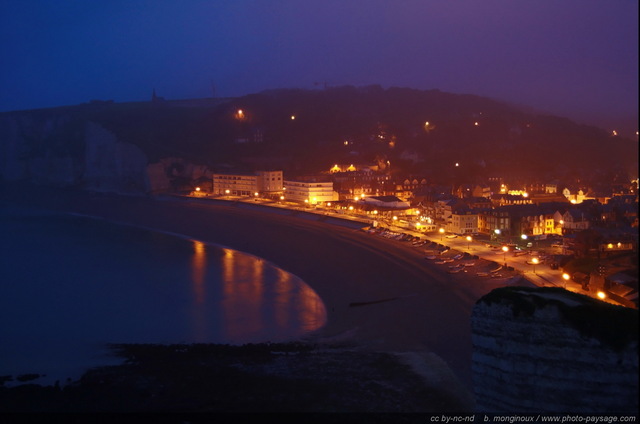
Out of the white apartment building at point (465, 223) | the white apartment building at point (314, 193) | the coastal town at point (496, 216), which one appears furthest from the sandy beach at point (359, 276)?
the white apartment building at point (314, 193)

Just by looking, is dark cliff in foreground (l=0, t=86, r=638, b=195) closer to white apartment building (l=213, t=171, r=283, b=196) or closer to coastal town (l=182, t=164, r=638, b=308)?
white apartment building (l=213, t=171, r=283, b=196)

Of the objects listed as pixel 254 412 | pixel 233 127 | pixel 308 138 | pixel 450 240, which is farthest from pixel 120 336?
pixel 233 127

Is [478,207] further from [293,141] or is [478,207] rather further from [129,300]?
[293,141]

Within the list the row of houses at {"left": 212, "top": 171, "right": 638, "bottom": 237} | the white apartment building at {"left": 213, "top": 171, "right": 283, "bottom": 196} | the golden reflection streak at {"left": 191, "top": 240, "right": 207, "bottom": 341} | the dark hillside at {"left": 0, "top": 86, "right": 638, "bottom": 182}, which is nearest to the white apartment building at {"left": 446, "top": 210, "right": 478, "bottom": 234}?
the row of houses at {"left": 212, "top": 171, "right": 638, "bottom": 237}

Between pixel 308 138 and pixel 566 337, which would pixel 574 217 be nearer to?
pixel 566 337

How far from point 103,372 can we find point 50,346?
1.25 meters

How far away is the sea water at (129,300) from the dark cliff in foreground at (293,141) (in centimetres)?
1173

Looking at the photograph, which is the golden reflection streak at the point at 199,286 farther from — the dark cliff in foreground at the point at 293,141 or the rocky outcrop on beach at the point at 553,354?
the dark cliff in foreground at the point at 293,141

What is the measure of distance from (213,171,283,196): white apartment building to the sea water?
819 cm

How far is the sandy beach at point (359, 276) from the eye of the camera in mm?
6086

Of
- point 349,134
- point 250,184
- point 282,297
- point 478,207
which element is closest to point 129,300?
point 282,297

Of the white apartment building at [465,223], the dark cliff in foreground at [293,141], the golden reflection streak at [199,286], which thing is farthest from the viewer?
the dark cliff in foreground at [293,141]

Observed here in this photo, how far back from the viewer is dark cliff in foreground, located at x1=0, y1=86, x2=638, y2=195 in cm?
2419

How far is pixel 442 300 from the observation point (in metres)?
7.55
